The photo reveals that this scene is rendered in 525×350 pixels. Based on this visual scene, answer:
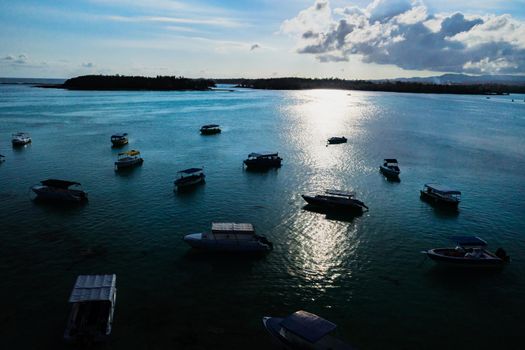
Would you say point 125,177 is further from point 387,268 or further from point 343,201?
point 387,268

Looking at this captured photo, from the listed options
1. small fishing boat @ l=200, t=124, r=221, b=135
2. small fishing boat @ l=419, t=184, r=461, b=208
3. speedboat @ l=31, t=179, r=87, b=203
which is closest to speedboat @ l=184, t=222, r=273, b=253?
speedboat @ l=31, t=179, r=87, b=203

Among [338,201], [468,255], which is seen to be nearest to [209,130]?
[338,201]

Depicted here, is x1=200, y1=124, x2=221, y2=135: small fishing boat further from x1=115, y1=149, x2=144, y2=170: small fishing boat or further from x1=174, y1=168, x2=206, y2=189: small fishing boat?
x1=174, y1=168, x2=206, y2=189: small fishing boat

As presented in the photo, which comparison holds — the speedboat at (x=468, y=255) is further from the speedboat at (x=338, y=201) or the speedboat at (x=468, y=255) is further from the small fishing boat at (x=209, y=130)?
the small fishing boat at (x=209, y=130)

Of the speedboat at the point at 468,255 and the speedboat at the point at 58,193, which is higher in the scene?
the speedboat at the point at 58,193

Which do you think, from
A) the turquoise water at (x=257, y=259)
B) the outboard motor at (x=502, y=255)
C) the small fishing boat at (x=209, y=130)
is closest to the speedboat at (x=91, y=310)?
the turquoise water at (x=257, y=259)

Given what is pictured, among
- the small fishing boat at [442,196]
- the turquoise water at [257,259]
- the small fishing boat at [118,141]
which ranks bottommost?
the turquoise water at [257,259]
